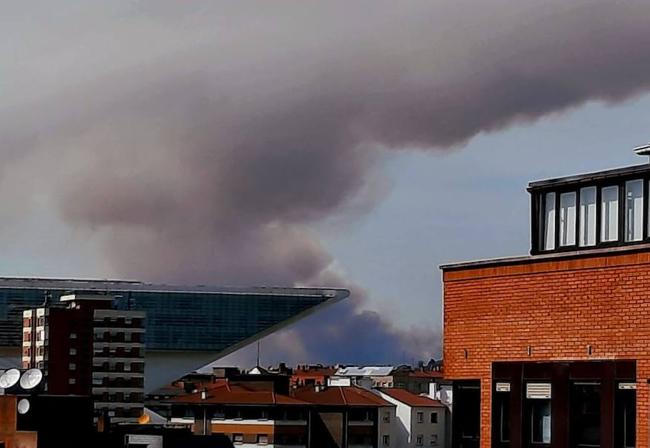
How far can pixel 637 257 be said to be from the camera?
75.0ft

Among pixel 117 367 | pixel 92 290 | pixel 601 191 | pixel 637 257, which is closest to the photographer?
pixel 637 257

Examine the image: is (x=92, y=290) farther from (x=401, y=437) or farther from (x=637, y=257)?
(x=637, y=257)

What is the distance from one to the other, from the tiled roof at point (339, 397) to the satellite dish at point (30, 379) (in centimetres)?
6018

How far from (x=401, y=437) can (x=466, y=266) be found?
92.2m

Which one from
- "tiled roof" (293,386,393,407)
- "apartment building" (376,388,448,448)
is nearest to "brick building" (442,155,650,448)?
"tiled roof" (293,386,393,407)

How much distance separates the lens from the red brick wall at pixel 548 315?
22.8 meters

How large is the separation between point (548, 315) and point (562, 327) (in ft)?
1.01

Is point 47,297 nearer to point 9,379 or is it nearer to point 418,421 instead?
point 418,421

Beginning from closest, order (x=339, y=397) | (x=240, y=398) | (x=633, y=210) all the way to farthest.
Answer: (x=633, y=210) < (x=240, y=398) < (x=339, y=397)

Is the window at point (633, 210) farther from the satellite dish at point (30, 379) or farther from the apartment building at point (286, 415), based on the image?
the apartment building at point (286, 415)

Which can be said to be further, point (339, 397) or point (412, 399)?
point (412, 399)

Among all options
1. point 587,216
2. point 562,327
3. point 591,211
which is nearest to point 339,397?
point 587,216

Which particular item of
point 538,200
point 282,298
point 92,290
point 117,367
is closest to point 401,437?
point 117,367

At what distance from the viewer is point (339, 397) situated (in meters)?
112
